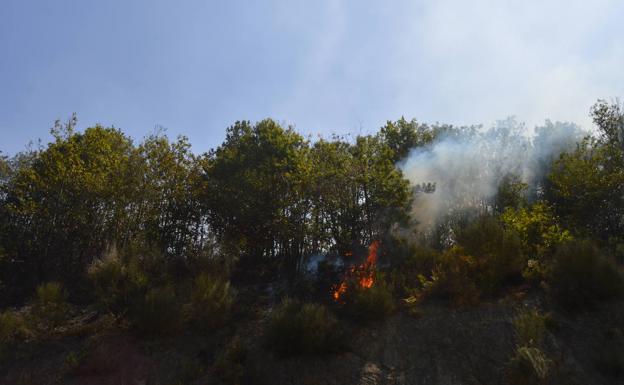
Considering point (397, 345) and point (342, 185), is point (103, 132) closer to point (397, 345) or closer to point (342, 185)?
point (342, 185)

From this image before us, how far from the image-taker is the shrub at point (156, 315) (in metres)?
10.8

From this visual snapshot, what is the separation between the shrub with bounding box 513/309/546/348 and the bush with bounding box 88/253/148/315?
346 inches

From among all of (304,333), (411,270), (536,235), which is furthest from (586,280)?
(304,333)

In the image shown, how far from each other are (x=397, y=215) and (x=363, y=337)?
5747mm

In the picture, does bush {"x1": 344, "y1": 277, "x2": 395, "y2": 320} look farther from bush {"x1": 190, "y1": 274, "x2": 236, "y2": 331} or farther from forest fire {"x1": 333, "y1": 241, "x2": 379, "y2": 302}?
bush {"x1": 190, "y1": 274, "x2": 236, "y2": 331}

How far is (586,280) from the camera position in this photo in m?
10.5

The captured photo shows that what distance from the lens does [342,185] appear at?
50.1ft

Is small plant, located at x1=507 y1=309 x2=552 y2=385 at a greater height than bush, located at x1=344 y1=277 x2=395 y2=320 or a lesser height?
lesser

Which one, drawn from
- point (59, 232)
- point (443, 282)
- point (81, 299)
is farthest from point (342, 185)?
point (59, 232)

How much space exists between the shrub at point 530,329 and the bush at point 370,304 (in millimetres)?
2936

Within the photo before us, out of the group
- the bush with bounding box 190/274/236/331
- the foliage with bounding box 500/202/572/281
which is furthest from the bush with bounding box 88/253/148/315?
the foliage with bounding box 500/202/572/281

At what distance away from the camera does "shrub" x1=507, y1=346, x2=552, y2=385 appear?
8.48 metres

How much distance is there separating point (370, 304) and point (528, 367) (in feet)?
12.1

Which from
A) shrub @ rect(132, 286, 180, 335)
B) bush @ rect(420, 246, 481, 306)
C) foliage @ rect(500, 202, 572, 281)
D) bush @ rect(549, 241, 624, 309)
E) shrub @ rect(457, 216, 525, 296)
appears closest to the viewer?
bush @ rect(549, 241, 624, 309)
